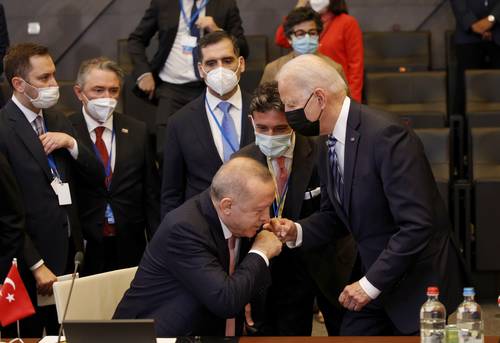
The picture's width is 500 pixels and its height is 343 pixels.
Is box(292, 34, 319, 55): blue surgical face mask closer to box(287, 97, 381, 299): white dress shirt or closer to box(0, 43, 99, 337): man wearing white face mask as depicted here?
box(0, 43, 99, 337): man wearing white face mask

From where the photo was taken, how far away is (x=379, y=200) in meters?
3.81

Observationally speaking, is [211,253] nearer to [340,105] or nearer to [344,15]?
[340,105]

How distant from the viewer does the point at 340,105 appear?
3850 mm

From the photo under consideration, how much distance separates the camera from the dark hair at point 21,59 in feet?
16.1

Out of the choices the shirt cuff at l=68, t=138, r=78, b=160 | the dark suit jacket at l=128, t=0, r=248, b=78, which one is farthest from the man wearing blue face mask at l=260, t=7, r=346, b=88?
the shirt cuff at l=68, t=138, r=78, b=160

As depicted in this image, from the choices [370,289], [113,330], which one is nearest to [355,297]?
[370,289]

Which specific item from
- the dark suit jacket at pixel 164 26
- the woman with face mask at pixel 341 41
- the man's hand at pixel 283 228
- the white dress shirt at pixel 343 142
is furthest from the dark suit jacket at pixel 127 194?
the woman with face mask at pixel 341 41

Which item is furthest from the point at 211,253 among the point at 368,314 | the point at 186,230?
the point at 368,314

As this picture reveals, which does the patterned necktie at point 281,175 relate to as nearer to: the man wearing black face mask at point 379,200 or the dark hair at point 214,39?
the man wearing black face mask at point 379,200

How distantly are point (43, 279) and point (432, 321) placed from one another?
202cm

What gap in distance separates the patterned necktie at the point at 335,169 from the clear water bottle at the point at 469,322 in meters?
0.74

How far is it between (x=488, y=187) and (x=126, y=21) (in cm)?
404

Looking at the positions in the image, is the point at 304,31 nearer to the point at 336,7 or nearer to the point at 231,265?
the point at 336,7

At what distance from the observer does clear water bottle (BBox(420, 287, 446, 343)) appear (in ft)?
11.0
